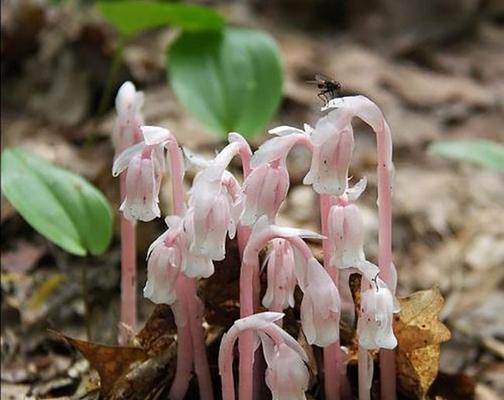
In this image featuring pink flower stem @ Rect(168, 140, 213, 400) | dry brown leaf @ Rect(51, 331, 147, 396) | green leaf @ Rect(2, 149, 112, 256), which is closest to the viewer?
pink flower stem @ Rect(168, 140, 213, 400)

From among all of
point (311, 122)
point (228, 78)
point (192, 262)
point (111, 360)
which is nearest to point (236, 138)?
point (192, 262)

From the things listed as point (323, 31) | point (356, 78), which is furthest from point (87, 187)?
point (323, 31)

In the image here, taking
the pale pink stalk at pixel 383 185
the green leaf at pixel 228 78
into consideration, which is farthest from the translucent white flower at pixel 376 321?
the green leaf at pixel 228 78

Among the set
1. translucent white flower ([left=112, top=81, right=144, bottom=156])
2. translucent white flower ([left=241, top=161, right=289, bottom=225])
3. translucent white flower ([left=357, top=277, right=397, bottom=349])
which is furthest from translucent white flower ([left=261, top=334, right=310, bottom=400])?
translucent white flower ([left=112, top=81, right=144, bottom=156])

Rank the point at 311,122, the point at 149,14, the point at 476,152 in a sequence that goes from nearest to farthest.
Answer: the point at 476,152, the point at 149,14, the point at 311,122

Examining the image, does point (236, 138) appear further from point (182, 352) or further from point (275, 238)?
point (182, 352)

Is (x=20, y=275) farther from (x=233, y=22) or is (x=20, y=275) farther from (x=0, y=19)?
(x=233, y=22)

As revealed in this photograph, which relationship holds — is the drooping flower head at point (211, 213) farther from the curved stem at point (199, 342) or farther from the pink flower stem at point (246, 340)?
the curved stem at point (199, 342)

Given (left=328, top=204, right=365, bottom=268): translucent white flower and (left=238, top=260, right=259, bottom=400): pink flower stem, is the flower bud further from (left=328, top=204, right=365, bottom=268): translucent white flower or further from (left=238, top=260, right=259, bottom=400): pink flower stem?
(left=328, top=204, right=365, bottom=268): translucent white flower
